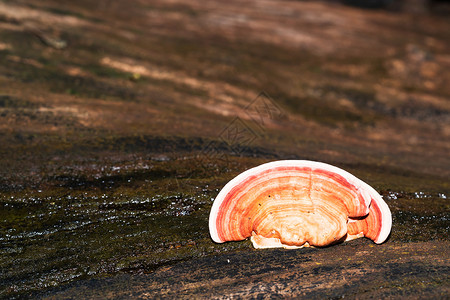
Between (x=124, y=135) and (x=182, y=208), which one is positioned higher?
(x=124, y=135)

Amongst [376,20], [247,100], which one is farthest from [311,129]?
[376,20]

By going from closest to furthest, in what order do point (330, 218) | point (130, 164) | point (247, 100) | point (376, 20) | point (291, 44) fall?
point (330, 218) < point (130, 164) < point (247, 100) < point (291, 44) < point (376, 20)

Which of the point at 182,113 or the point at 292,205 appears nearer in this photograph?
the point at 292,205

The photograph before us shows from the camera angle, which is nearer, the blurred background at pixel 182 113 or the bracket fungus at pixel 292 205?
the bracket fungus at pixel 292 205

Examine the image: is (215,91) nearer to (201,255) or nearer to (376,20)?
(201,255)

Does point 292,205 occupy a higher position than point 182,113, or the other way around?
point 182,113
